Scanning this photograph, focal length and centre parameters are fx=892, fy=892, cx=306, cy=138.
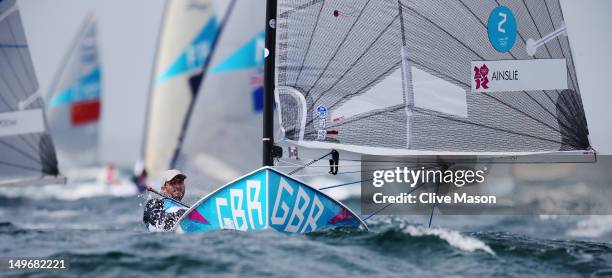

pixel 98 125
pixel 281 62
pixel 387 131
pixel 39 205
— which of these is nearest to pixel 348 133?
pixel 387 131

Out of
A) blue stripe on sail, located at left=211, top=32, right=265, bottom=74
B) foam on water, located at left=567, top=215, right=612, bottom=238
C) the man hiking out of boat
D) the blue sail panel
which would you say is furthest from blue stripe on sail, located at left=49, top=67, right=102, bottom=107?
the blue sail panel

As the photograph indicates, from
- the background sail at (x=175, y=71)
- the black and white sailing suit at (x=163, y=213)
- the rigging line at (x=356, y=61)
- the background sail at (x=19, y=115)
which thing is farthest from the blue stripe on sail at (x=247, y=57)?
the black and white sailing suit at (x=163, y=213)

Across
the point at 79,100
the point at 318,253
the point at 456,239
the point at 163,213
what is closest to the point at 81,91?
the point at 79,100

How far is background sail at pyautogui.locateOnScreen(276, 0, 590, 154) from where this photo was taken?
9078 mm

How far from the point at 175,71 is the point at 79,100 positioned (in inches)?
261

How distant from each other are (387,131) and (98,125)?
17.5 meters

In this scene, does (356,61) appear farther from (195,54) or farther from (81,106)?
(81,106)

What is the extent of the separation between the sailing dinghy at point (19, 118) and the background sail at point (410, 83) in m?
6.73

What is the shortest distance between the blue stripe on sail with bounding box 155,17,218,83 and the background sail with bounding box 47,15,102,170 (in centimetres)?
558

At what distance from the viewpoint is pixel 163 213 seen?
828 centimetres

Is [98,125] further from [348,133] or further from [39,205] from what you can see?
[348,133]

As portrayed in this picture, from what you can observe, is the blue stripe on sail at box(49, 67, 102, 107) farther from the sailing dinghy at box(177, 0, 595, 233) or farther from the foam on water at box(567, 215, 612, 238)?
the sailing dinghy at box(177, 0, 595, 233)

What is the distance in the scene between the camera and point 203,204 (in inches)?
318

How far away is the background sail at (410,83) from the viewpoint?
9078 millimetres
